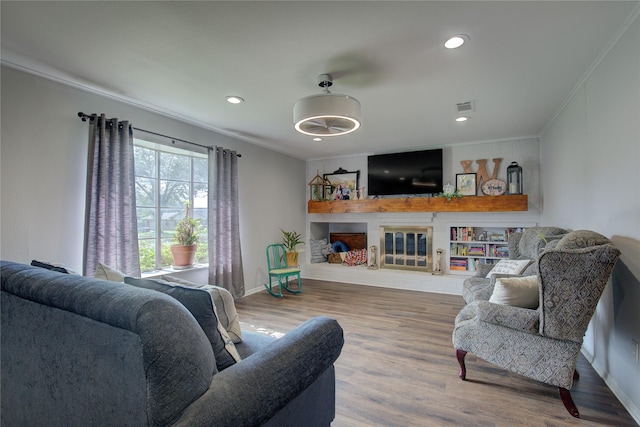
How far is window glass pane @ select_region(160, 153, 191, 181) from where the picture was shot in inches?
146

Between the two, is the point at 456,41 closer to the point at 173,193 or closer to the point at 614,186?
the point at 614,186

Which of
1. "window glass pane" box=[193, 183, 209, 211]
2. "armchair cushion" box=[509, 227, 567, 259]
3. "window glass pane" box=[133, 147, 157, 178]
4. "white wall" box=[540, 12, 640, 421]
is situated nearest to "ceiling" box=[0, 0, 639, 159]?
"white wall" box=[540, 12, 640, 421]

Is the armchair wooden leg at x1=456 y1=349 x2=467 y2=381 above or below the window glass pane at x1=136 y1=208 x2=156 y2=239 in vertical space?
below

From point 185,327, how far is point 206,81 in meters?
2.33

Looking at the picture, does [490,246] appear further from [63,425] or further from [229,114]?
[63,425]

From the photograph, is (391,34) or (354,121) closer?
(391,34)

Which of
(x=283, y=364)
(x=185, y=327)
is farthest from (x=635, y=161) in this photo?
(x=185, y=327)

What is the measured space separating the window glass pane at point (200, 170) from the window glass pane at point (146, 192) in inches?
23.7

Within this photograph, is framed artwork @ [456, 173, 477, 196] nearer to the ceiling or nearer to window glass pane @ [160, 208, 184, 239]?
the ceiling

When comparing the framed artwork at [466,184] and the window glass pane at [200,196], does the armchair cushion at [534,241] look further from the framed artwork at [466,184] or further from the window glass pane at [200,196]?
the window glass pane at [200,196]

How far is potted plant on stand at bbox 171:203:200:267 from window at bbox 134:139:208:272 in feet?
0.38

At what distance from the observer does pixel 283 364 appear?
1156 mm

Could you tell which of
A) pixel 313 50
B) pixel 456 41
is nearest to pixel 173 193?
pixel 313 50

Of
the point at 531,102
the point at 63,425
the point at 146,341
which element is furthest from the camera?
the point at 531,102
